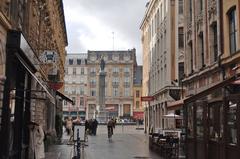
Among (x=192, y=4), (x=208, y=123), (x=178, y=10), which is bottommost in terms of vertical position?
(x=208, y=123)

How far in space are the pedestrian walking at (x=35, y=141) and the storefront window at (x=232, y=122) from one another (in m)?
7.08

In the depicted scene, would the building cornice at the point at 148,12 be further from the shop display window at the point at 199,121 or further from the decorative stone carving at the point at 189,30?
the shop display window at the point at 199,121

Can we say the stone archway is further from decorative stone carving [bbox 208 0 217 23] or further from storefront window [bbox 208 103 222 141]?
decorative stone carving [bbox 208 0 217 23]

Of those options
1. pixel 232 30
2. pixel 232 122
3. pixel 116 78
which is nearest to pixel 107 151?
pixel 232 30

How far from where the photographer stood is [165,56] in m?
44.2

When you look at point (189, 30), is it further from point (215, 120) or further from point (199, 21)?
point (215, 120)

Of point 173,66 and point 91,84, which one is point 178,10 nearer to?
point 173,66

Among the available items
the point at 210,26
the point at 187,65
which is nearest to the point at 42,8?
the point at 210,26

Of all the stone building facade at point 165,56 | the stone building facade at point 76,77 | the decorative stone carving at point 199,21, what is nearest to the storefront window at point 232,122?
the decorative stone carving at point 199,21

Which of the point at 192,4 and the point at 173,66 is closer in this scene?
the point at 192,4

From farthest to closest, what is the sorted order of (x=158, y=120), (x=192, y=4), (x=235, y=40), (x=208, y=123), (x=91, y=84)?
1. (x=91, y=84)
2. (x=158, y=120)
3. (x=192, y=4)
4. (x=235, y=40)
5. (x=208, y=123)

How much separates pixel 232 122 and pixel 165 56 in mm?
33911

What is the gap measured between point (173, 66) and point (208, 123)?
97.5 feet

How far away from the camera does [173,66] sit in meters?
42.2
